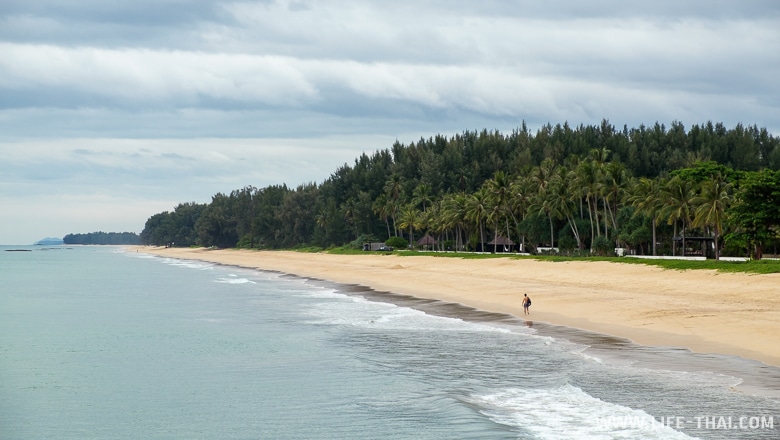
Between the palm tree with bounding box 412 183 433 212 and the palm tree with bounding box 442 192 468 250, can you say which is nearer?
the palm tree with bounding box 442 192 468 250

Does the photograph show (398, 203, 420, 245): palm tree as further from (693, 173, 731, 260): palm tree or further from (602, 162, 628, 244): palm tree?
(693, 173, 731, 260): palm tree

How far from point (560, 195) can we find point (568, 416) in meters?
81.0

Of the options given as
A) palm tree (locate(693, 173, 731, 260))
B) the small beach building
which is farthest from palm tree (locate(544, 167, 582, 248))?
the small beach building

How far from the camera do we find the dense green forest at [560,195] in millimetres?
74188

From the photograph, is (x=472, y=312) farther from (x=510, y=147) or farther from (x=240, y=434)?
(x=510, y=147)

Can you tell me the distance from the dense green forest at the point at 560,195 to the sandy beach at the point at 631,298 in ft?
52.8

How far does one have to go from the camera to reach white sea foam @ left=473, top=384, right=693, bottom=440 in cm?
1506

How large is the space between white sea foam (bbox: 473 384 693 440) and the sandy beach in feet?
22.7

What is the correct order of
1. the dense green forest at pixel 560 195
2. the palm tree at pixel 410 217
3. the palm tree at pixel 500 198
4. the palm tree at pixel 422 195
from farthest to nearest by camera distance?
the palm tree at pixel 422 195 < the palm tree at pixel 410 217 < the palm tree at pixel 500 198 < the dense green forest at pixel 560 195

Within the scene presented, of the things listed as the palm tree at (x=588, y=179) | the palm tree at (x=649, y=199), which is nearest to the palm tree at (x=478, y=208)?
the palm tree at (x=588, y=179)

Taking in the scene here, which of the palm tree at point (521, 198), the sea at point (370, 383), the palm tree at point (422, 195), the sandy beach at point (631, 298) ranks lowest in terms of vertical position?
the sea at point (370, 383)

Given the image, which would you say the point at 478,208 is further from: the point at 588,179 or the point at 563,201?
the point at 588,179

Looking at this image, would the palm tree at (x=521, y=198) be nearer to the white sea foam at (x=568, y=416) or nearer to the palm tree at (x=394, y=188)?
the palm tree at (x=394, y=188)

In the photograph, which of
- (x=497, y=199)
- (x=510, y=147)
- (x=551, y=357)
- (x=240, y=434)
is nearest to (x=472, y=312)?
(x=551, y=357)
